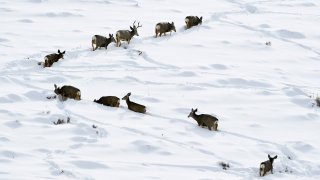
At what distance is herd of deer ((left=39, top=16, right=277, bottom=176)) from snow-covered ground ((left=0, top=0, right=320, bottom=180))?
0.67ft

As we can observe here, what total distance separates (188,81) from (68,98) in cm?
396

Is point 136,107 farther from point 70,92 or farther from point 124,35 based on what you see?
point 124,35

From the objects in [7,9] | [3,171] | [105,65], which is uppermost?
[7,9]

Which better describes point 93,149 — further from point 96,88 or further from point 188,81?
point 188,81

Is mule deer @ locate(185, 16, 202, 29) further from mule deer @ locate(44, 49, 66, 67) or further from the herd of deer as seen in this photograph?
mule deer @ locate(44, 49, 66, 67)

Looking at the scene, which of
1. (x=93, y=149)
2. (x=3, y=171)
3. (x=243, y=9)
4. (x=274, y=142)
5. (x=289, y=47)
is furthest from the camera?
(x=243, y=9)

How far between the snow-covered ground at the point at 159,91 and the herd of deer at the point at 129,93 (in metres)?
0.20

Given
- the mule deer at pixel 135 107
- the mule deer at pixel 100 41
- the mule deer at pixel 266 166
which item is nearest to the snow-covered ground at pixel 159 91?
the mule deer at pixel 266 166

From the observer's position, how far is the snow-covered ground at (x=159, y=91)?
11031 mm

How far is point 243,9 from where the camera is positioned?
2584 centimetres

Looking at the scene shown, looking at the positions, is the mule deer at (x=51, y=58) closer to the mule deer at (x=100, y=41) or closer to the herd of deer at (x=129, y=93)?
the herd of deer at (x=129, y=93)

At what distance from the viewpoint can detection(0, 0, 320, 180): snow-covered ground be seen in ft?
36.2

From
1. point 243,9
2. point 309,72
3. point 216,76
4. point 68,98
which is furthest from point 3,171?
point 243,9

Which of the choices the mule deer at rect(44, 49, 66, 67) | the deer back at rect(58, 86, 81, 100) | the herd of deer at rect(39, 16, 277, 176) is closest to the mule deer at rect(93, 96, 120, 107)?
the herd of deer at rect(39, 16, 277, 176)
